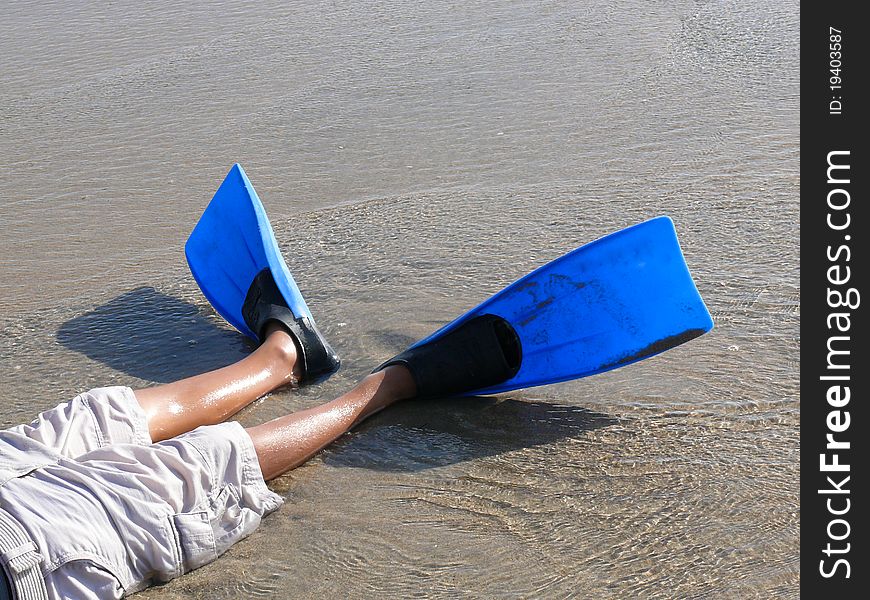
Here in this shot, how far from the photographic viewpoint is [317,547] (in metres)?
2.12

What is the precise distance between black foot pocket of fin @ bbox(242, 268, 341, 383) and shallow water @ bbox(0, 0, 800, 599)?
7 centimetres

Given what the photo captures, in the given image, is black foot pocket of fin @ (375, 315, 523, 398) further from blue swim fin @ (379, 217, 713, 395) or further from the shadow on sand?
the shadow on sand

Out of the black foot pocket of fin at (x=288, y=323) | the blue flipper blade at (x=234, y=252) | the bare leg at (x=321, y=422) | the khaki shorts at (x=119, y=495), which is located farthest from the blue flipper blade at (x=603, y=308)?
the khaki shorts at (x=119, y=495)

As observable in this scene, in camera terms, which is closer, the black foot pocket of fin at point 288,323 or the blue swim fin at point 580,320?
the blue swim fin at point 580,320

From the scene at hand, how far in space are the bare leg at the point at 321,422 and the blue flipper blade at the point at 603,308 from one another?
0.17 metres

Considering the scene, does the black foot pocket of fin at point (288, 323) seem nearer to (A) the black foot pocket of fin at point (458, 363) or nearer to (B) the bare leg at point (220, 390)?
(B) the bare leg at point (220, 390)

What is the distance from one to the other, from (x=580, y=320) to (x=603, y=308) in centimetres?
7

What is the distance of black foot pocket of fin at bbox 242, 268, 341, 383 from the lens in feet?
9.22

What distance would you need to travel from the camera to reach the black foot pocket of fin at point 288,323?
111 inches

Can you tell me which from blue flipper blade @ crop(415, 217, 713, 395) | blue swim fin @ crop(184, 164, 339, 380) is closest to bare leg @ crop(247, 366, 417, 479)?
blue flipper blade @ crop(415, 217, 713, 395)

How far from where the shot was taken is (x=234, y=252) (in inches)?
126
